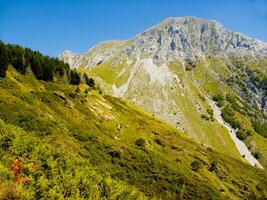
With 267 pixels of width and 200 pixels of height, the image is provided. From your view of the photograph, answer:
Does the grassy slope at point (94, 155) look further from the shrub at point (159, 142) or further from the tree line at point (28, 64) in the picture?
the tree line at point (28, 64)

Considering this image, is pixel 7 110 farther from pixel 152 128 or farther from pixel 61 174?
pixel 152 128

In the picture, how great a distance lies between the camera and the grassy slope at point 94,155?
24297mm

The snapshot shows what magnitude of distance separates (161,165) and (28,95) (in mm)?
34569

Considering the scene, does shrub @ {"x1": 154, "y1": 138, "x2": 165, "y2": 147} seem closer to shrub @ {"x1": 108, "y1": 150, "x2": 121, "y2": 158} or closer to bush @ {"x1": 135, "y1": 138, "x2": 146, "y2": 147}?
bush @ {"x1": 135, "y1": 138, "x2": 146, "y2": 147}

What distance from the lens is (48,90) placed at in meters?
98.6

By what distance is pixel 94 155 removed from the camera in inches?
2704

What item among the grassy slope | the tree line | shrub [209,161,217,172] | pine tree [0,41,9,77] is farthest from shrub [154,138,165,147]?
pine tree [0,41,9,77]

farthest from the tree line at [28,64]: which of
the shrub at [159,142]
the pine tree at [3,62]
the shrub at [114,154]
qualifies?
the shrub at [159,142]

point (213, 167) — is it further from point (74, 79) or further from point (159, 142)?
point (74, 79)

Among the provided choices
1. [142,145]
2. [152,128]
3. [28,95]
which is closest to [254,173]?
[152,128]

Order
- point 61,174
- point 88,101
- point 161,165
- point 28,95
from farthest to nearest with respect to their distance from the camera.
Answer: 1. point 88,101
2. point 28,95
3. point 161,165
4. point 61,174

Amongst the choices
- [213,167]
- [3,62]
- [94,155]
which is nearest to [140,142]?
[213,167]

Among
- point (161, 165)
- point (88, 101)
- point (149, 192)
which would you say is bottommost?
point (149, 192)

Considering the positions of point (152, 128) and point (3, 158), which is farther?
point (152, 128)
